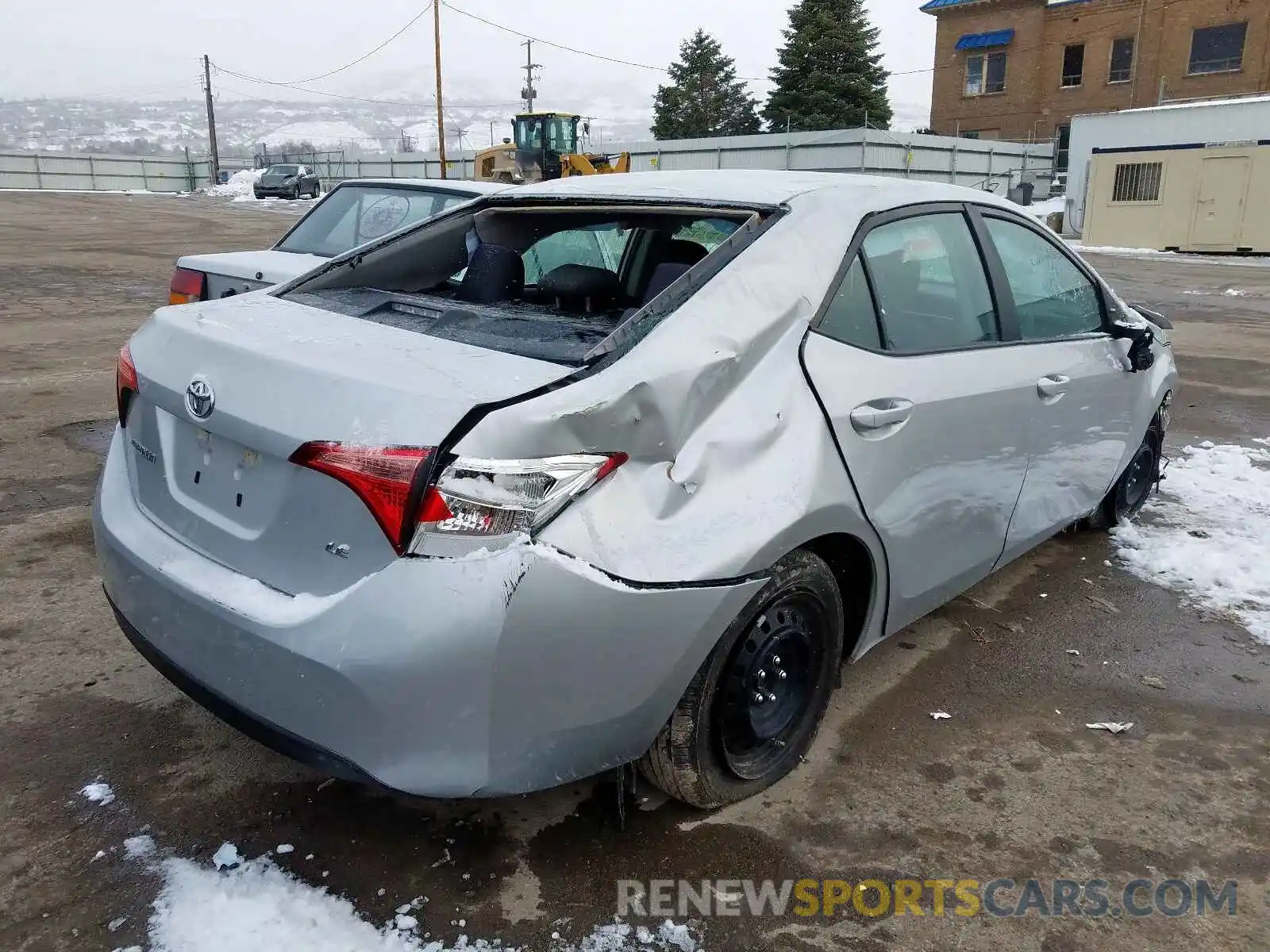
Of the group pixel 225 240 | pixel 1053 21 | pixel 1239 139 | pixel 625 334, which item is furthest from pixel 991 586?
pixel 1053 21

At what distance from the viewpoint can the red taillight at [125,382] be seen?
2.64m

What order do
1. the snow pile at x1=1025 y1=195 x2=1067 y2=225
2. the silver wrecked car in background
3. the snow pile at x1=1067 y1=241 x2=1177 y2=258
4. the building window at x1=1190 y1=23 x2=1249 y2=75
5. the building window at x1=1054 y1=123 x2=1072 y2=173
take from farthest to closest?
the building window at x1=1054 y1=123 x2=1072 y2=173, the building window at x1=1190 y1=23 x2=1249 y2=75, the snow pile at x1=1025 y1=195 x2=1067 y2=225, the snow pile at x1=1067 y1=241 x2=1177 y2=258, the silver wrecked car in background

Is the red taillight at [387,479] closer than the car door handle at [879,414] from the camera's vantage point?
Yes

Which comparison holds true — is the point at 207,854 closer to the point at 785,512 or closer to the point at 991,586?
the point at 785,512

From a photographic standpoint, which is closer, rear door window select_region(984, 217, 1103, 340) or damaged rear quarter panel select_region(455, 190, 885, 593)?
damaged rear quarter panel select_region(455, 190, 885, 593)

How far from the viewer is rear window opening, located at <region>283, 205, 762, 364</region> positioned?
278cm

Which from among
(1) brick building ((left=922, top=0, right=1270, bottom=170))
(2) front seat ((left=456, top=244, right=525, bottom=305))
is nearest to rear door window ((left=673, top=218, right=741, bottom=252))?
(2) front seat ((left=456, top=244, right=525, bottom=305))

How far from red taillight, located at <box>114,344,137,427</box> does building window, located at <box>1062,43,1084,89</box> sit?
1874 inches

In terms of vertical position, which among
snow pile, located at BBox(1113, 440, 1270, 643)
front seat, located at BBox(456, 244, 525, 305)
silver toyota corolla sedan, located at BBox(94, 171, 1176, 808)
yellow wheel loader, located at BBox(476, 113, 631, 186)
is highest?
yellow wheel loader, located at BBox(476, 113, 631, 186)

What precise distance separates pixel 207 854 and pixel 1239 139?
1074 inches

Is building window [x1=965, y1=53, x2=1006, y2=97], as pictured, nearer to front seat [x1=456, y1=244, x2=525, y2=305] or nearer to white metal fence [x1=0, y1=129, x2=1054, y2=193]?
white metal fence [x1=0, y1=129, x2=1054, y2=193]

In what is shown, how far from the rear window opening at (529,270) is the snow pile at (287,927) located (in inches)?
54.1

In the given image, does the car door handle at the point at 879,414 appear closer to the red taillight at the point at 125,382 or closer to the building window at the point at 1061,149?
the red taillight at the point at 125,382

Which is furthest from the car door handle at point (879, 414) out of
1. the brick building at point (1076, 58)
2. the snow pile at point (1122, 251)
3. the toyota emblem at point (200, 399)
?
the brick building at point (1076, 58)
